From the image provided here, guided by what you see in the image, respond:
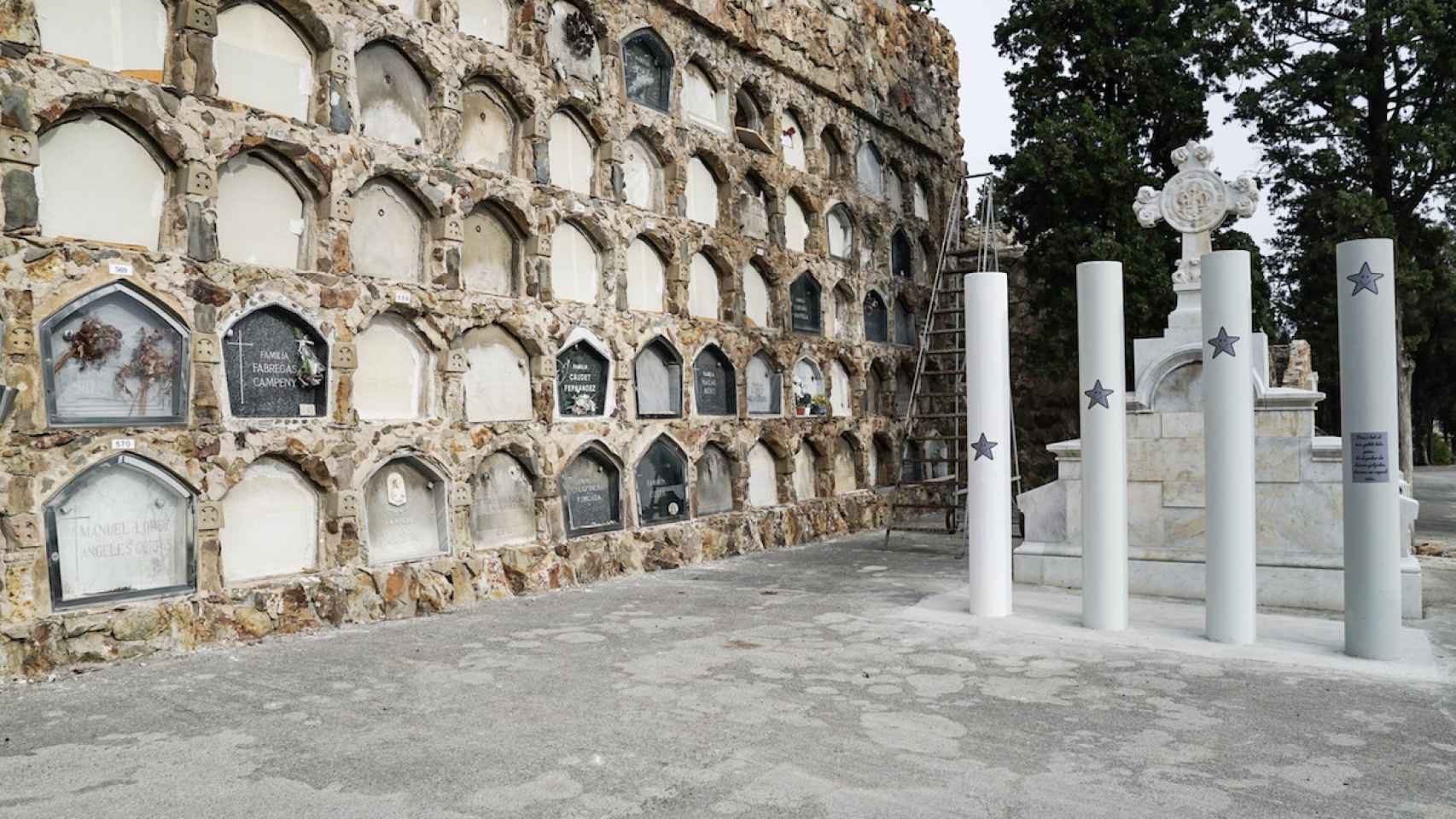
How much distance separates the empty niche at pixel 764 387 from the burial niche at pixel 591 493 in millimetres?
2375

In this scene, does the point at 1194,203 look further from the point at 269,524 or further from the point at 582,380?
the point at 269,524

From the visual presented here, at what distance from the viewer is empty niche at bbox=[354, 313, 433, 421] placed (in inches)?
296

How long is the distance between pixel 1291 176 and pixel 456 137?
9665 mm

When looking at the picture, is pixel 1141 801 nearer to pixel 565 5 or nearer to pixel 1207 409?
pixel 1207 409

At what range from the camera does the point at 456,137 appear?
27.0 ft

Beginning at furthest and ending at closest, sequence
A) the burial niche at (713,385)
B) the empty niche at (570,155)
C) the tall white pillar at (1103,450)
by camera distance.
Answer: the burial niche at (713,385) < the empty niche at (570,155) < the tall white pillar at (1103,450)

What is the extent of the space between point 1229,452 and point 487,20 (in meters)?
6.38

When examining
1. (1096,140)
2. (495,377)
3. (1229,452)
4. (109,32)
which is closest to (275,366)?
(495,377)

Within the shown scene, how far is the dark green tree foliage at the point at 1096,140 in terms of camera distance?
12875 millimetres

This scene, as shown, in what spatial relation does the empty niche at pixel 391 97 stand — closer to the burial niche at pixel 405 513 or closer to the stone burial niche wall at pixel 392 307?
the stone burial niche wall at pixel 392 307

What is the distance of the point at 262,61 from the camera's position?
6941mm

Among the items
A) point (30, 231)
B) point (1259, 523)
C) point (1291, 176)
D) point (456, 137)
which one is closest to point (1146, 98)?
point (1291, 176)

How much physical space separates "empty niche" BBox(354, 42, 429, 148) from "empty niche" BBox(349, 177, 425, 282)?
374 millimetres

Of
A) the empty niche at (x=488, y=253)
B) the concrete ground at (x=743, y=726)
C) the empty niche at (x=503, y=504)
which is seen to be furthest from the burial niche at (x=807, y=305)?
the concrete ground at (x=743, y=726)
